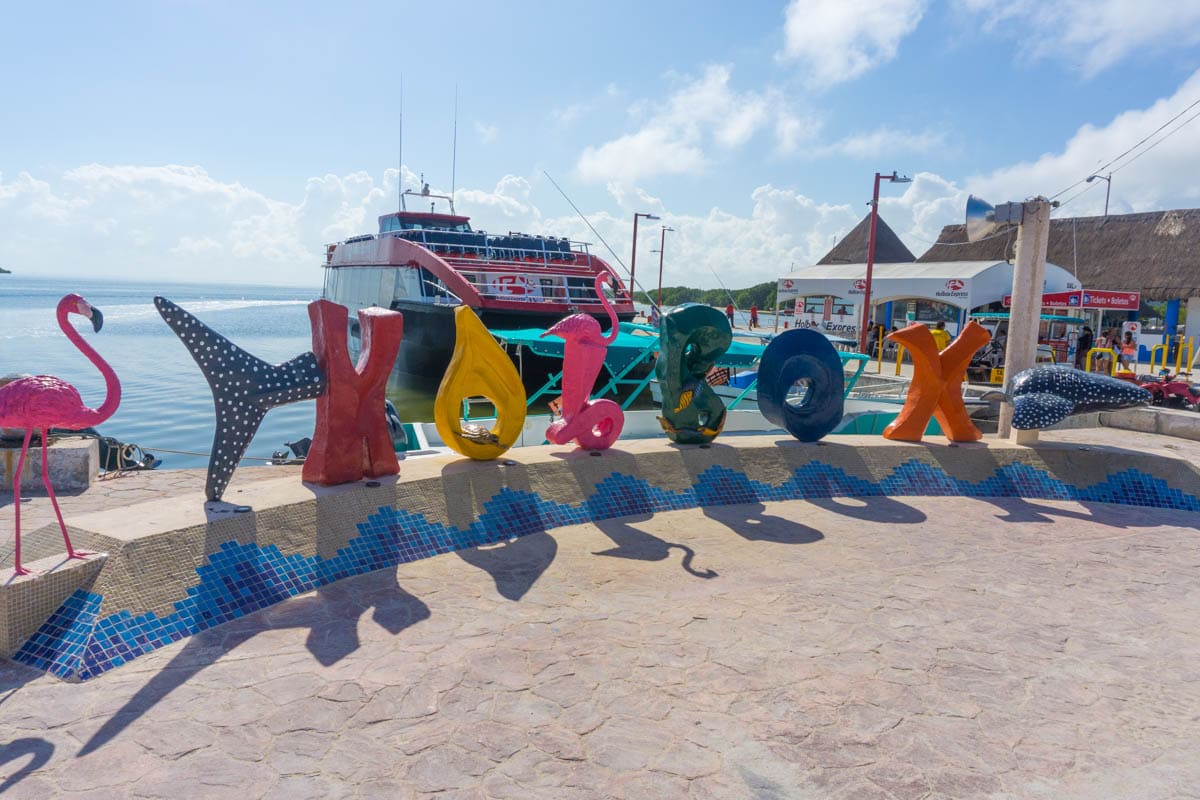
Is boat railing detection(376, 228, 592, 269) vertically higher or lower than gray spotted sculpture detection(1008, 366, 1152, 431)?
higher

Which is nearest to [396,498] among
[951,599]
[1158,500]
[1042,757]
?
[951,599]

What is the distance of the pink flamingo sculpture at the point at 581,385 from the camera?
7.31 metres

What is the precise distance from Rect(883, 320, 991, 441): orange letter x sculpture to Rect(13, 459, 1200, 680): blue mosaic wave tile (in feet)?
1.93

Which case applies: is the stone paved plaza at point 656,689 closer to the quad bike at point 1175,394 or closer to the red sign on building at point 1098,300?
the quad bike at point 1175,394

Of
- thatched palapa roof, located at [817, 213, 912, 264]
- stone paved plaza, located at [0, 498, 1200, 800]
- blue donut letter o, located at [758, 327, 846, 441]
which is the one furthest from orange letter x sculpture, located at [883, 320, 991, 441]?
thatched palapa roof, located at [817, 213, 912, 264]

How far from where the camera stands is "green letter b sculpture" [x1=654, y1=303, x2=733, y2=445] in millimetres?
7820

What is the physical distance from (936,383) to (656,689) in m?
5.80

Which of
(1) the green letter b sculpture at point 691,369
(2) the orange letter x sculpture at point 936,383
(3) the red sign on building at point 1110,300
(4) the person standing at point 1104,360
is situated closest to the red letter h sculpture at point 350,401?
(1) the green letter b sculpture at point 691,369

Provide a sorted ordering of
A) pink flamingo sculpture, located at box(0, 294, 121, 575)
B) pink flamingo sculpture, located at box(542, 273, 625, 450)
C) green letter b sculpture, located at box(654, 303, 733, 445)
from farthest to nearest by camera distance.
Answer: green letter b sculpture, located at box(654, 303, 733, 445) < pink flamingo sculpture, located at box(542, 273, 625, 450) < pink flamingo sculpture, located at box(0, 294, 121, 575)

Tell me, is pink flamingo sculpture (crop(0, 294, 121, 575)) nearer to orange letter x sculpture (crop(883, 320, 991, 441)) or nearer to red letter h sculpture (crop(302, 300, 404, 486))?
red letter h sculpture (crop(302, 300, 404, 486))

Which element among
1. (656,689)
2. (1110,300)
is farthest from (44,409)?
(1110,300)

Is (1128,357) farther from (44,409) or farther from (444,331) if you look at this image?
(44,409)

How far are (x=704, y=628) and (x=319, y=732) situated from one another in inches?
85.9

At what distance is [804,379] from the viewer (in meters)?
8.45
